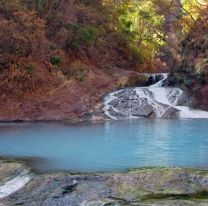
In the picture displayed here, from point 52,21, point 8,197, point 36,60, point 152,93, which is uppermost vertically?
point 52,21

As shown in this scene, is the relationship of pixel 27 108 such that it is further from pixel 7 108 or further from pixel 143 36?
pixel 143 36

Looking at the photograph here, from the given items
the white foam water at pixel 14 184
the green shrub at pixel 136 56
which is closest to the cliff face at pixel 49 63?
the green shrub at pixel 136 56

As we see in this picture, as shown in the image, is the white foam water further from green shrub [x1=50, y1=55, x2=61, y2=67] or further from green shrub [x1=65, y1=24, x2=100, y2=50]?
green shrub [x1=65, y1=24, x2=100, y2=50]

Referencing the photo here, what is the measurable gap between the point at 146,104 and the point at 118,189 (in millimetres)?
16706

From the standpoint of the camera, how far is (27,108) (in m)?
26.1

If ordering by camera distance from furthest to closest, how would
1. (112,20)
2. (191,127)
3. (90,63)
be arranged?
(112,20) → (90,63) → (191,127)

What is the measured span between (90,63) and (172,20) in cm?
1278

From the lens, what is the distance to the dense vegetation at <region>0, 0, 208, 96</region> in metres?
27.3

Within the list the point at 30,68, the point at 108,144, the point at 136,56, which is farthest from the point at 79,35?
the point at 108,144

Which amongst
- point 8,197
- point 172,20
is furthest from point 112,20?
point 8,197

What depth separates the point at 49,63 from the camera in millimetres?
29609

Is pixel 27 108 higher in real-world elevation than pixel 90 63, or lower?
lower

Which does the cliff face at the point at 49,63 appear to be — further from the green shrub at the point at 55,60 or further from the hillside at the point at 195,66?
the hillside at the point at 195,66

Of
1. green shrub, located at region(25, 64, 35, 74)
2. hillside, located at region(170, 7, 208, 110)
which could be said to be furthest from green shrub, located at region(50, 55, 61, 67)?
hillside, located at region(170, 7, 208, 110)
